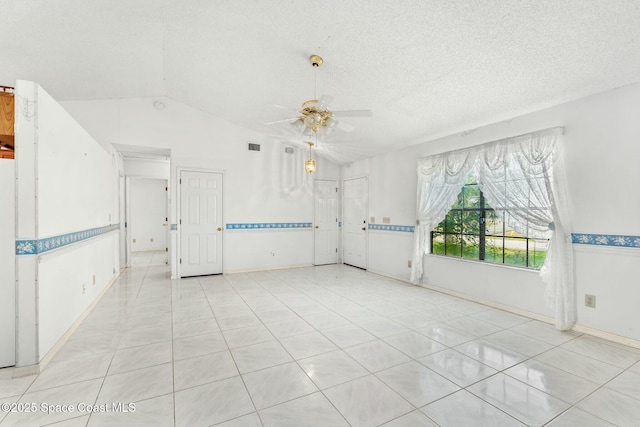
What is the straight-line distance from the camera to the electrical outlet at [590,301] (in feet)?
9.99

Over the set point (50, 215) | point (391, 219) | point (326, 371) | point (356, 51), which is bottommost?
point (326, 371)

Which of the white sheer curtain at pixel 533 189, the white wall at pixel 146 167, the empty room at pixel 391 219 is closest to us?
the empty room at pixel 391 219

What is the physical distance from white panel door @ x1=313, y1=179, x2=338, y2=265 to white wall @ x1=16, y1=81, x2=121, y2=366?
424 centimetres

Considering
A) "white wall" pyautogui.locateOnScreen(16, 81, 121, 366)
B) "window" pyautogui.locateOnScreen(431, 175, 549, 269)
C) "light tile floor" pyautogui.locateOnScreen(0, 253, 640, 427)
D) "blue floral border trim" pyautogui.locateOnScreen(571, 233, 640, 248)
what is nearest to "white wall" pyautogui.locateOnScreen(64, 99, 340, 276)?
"white wall" pyautogui.locateOnScreen(16, 81, 121, 366)

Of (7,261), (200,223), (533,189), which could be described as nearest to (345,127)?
(533,189)

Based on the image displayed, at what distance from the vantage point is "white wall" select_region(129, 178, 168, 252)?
8.94 m

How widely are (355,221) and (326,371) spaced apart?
466cm

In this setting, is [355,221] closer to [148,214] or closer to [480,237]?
[480,237]

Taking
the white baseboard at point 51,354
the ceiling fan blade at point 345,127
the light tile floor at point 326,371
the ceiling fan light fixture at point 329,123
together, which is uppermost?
the ceiling fan blade at point 345,127

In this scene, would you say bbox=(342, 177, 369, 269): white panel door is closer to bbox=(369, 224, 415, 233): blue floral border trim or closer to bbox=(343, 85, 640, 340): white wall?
bbox=(369, 224, 415, 233): blue floral border trim

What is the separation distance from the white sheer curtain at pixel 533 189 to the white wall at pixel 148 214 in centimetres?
845

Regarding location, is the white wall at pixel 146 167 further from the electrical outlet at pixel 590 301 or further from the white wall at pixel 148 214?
the electrical outlet at pixel 590 301

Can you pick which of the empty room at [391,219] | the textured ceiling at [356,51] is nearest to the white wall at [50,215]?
the empty room at [391,219]

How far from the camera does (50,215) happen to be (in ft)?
8.38
